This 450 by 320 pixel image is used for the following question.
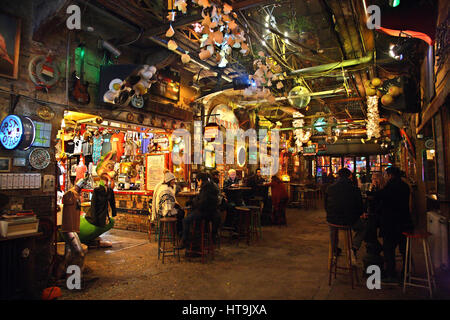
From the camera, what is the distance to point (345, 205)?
448 centimetres

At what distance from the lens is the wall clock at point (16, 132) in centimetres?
404

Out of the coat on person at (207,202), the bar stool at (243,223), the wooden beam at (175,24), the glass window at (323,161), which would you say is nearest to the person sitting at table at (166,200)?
the coat on person at (207,202)

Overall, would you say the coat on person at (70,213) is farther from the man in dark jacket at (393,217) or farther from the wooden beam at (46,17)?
the man in dark jacket at (393,217)

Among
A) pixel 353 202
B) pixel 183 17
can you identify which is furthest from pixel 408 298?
pixel 183 17

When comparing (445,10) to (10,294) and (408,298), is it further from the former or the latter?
(10,294)

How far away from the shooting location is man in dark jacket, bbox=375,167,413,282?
4324mm

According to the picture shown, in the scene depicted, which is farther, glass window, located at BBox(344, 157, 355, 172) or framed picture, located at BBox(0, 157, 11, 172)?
glass window, located at BBox(344, 157, 355, 172)

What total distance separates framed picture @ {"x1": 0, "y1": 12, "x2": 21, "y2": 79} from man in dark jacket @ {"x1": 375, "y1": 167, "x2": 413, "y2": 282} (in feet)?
19.9

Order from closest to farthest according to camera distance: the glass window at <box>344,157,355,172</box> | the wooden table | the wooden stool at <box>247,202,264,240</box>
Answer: the wooden table
the wooden stool at <box>247,202,264,240</box>
the glass window at <box>344,157,355,172</box>

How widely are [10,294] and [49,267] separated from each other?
790 millimetres

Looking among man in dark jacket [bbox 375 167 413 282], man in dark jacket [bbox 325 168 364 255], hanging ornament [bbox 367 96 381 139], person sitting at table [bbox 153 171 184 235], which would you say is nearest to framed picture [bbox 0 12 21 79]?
person sitting at table [bbox 153 171 184 235]

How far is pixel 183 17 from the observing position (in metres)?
5.23

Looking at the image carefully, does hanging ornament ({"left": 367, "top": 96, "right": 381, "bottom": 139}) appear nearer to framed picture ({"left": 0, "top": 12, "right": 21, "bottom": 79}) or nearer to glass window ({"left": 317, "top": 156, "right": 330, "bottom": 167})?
framed picture ({"left": 0, "top": 12, "right": 21, "bottom": 79})

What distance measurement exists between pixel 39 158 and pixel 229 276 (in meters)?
3.71
